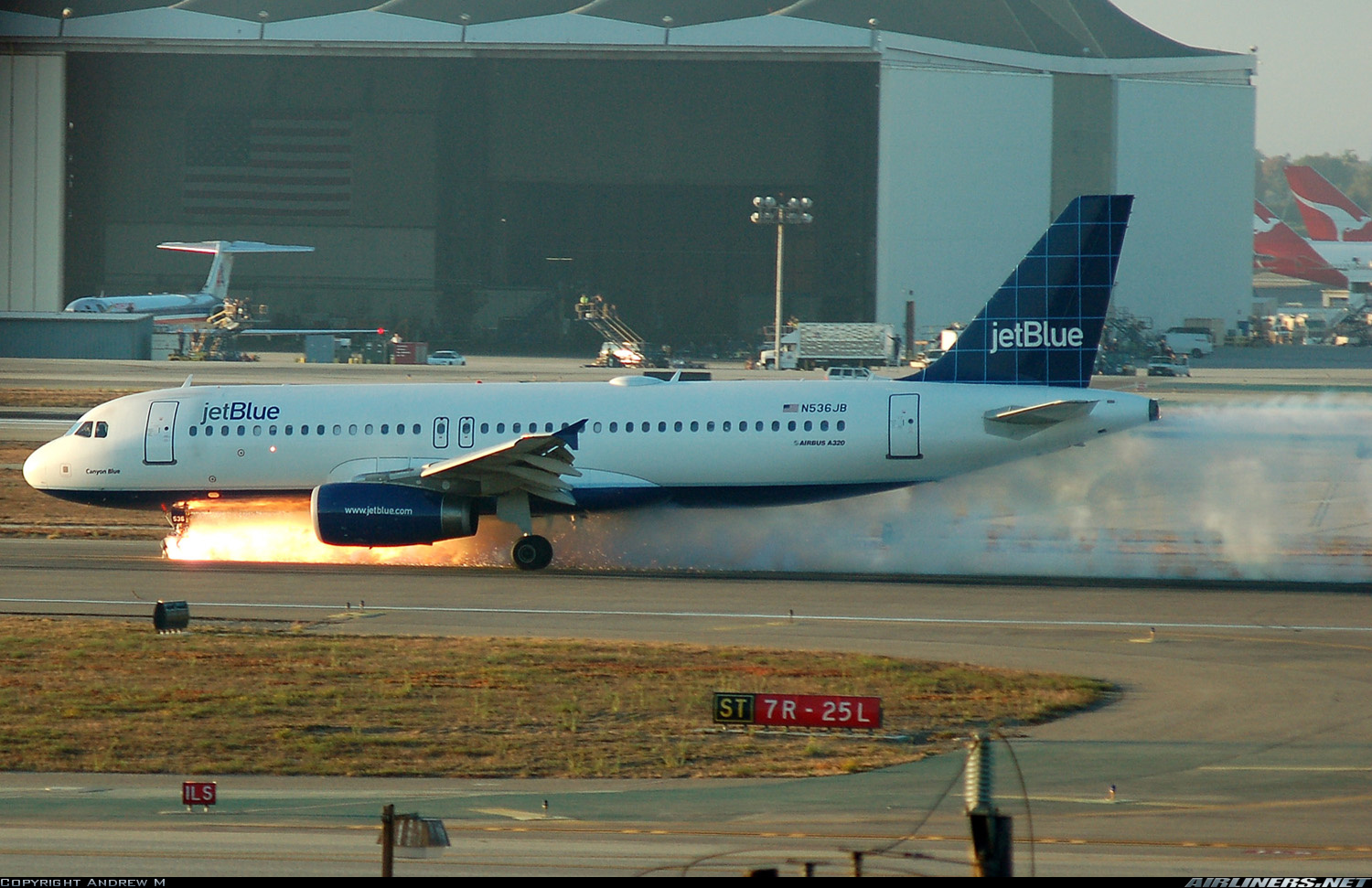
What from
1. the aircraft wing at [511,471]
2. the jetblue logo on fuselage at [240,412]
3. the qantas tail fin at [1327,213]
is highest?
the qantas tail fin at [1327,213]

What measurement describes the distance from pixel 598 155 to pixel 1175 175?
117 feet

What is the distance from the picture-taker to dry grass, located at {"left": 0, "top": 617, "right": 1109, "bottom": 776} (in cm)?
1303

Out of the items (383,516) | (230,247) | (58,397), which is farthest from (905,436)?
(230,247)

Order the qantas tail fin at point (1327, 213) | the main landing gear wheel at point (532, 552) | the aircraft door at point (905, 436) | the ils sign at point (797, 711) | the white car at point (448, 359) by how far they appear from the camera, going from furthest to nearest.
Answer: the qantas tail fin at point (1327, 213), the white car at point (448, 359), the main landing gear wheel at point (532, 552), the aircraft door at point (905, 436), the ils sign at point (797, 711)

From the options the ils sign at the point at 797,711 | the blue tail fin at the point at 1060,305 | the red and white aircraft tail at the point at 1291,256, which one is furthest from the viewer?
the red and white aircraft tail at the point at 1291,256

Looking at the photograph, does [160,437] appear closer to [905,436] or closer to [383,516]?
[383,516]

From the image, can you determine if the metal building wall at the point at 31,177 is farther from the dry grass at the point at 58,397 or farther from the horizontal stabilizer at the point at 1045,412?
the horizontal stabilizer at the point at 1045,412

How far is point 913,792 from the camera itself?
11891mm

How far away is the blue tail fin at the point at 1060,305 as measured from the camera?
2508 cm

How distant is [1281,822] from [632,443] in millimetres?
15898

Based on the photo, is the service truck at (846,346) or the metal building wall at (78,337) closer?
the service truck at (846,346)

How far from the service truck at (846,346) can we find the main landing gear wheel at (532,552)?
43.9 metres

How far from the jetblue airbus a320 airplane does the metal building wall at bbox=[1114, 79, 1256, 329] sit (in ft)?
213

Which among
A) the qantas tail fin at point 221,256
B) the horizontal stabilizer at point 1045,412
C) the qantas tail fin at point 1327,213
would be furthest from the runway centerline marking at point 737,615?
the qantas tail fin at point 1327,213
